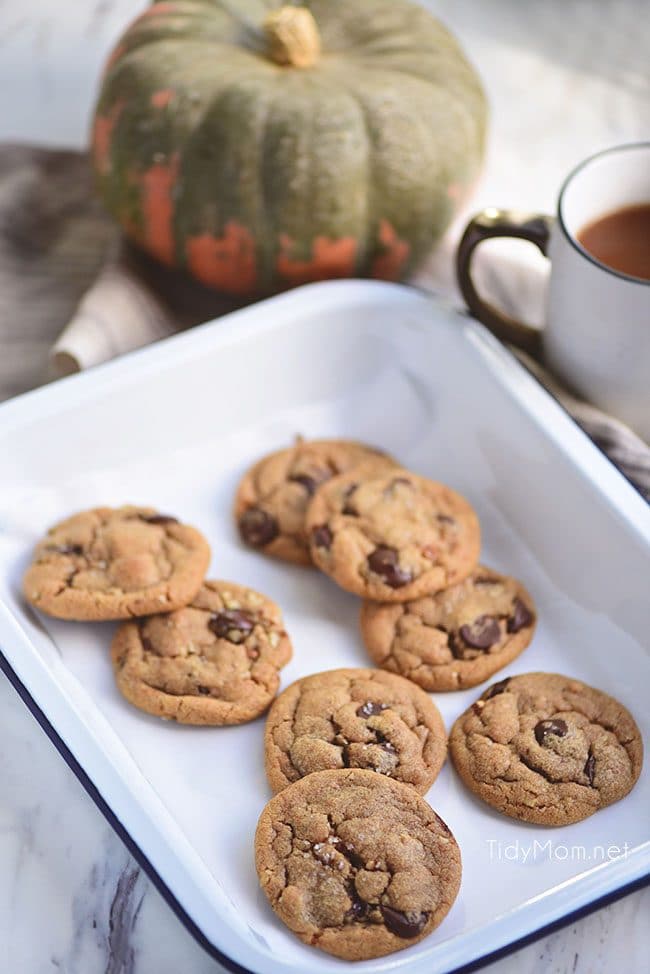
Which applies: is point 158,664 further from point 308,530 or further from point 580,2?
point 580,2

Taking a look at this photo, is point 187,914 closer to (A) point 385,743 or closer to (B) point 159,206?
(A) point 385,743

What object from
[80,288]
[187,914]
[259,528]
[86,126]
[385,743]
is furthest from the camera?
[86,126]

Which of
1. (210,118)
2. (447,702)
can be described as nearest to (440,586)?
(447,702)

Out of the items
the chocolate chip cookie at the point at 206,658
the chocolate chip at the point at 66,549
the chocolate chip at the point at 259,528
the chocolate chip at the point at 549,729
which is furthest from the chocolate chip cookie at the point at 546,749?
the chocolate chip at the point at 66,549

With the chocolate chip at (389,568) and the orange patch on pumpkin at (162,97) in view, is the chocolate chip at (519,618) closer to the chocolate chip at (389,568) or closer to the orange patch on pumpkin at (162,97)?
the chocolate chip at (389,568)

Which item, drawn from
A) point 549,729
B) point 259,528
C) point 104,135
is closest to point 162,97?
point 104,135

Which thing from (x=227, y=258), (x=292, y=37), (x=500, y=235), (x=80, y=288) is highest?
(x=292, y=37)

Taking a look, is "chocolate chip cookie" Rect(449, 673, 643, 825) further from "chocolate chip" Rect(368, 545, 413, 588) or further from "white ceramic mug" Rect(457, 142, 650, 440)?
"white ceramic mug" Rect(457, 142, 650, 440)

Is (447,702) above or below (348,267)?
below
